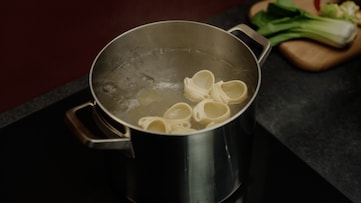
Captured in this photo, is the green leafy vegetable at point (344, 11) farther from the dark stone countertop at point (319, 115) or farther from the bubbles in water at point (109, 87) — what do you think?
the bubbles in water at point (109, 87)

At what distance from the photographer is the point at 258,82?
Result: 682 mm

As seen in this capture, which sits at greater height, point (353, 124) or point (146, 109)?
point (146, 109)

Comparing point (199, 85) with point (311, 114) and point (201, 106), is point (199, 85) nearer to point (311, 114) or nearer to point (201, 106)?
point (201, 106)

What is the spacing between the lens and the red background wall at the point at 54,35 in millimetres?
890

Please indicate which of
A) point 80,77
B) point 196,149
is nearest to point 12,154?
point 80,77

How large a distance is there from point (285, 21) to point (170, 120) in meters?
0.44

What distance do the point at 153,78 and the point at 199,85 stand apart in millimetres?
85

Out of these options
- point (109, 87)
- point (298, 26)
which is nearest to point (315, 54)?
point (298, 26)

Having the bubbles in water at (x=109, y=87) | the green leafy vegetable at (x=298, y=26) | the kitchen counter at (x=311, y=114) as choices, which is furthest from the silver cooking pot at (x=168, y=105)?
the green leafy vegetable at (x=298, y=26)

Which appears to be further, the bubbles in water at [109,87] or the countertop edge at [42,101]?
the countertop edge at [42,101]

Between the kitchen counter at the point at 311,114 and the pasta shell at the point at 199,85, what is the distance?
6.1 inches

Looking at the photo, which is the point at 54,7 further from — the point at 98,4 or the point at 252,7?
the point at 252,7

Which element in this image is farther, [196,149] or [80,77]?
[80,77]

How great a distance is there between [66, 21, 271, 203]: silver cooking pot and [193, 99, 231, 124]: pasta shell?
2 centimetres
